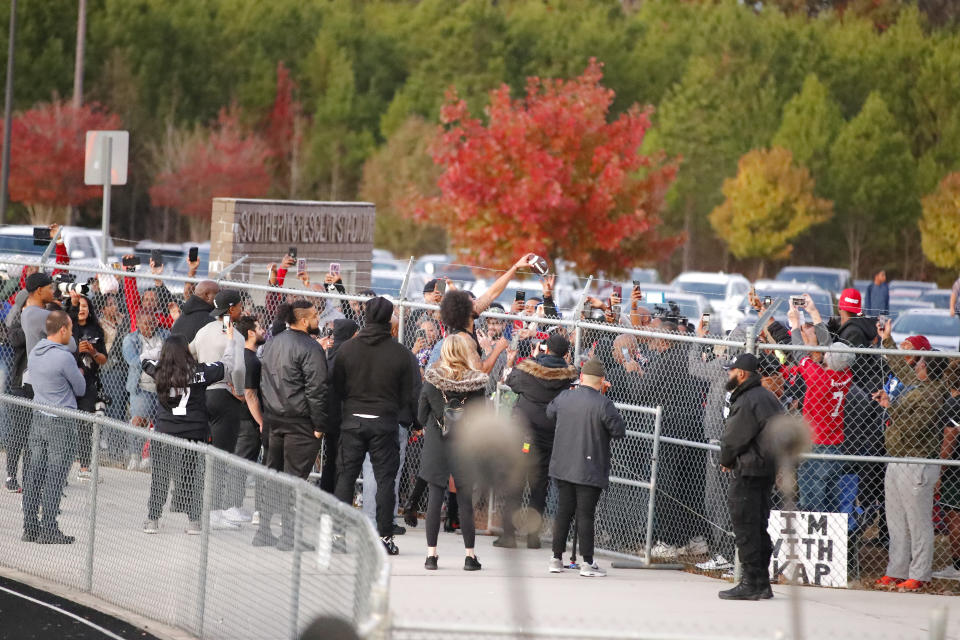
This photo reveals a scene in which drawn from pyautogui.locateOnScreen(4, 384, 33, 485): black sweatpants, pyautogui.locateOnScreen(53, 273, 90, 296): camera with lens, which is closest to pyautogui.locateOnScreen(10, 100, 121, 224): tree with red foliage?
pyautogui.locateOnScreen(53, 273, 90, 296): camera with lens

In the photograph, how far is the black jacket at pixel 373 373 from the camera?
10.0 metres

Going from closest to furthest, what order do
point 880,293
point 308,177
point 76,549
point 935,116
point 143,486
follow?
point 143,486 < point 76,549 < point 880,293 < point 935,116 < point 308,177

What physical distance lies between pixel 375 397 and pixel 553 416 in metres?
1.31

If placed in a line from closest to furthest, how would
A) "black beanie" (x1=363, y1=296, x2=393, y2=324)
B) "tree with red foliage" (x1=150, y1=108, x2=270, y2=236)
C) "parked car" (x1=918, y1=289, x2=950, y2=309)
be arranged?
1. "black beanie" (x1=363, y1=296, x2=393, y2=324)
2. "parked car" (x1=918, y1=289, x2=950, y2=309)
3. "tree with red foliage" (x1=150, y1=108, x2=270, y2=236)

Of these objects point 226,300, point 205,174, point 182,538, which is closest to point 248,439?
point 226,300

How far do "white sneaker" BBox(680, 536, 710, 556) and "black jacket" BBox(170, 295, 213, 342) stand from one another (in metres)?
4.25

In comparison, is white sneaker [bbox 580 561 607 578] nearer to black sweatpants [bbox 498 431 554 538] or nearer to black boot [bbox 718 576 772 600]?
black sweatpants [bbox 498 431 554 538]

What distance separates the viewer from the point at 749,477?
958 cm

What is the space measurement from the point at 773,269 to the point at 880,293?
27.2m

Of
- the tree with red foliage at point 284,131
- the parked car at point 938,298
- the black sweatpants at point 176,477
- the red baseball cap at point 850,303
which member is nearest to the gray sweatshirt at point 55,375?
the black sweatpants at point 176,477

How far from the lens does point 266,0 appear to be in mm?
62438

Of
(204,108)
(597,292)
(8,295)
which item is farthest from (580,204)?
(204,108)

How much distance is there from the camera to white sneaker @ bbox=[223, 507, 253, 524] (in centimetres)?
761

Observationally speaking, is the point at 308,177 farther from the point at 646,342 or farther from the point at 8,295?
the point at 646,342
